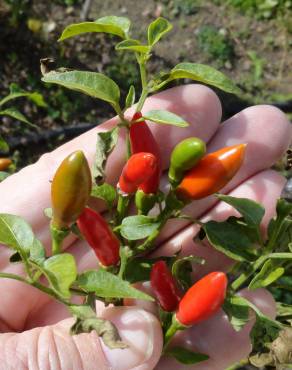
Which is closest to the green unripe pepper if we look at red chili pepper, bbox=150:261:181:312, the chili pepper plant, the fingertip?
the chili pepper plant

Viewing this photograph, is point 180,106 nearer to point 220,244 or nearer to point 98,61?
point 220,244

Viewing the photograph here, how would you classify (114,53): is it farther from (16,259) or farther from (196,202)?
(16,259)

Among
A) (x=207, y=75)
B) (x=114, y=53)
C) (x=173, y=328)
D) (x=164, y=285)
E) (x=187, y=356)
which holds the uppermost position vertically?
(x=207, y=75)

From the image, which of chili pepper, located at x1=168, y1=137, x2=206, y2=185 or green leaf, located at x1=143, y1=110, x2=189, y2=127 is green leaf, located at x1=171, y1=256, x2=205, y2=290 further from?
green leaf, located at x1=143, y1=110, x2=189, y2=127

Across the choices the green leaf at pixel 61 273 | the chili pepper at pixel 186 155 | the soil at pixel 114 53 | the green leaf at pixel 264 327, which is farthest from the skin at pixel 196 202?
the soil at pixel 114 53

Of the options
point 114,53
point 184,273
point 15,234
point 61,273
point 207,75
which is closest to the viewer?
point 61,273

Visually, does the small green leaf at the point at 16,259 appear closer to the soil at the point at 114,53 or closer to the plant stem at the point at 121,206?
the plant stem at the point at 121,206

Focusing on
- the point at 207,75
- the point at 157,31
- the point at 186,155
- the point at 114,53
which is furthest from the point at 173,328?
the point at 114,53
